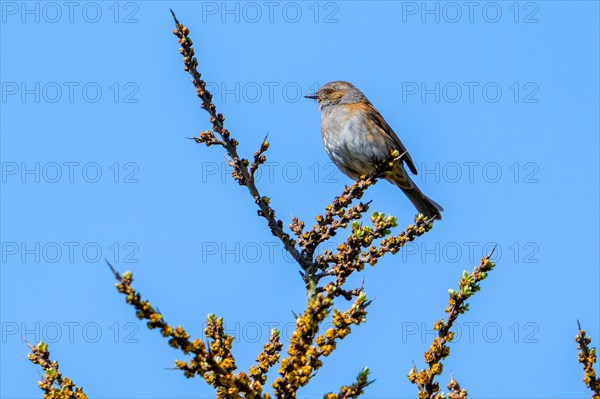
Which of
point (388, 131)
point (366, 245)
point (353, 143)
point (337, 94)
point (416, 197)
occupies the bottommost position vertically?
point (366, 245)

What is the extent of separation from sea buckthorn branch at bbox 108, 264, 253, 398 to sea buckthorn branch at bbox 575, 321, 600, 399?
166cm

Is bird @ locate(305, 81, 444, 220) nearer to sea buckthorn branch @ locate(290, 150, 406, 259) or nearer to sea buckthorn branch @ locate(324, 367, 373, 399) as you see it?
sea buckthorn branch @ locate(290, 150, 406, 259)

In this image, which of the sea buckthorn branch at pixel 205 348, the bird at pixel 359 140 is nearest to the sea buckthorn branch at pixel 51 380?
the sea buckthorn branch at pixel 205 348

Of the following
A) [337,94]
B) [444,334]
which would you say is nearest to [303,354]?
[444,334]

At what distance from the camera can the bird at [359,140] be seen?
Result: 8977mm

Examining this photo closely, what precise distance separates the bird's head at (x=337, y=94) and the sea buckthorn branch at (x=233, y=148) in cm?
500

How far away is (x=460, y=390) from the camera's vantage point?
3846mm

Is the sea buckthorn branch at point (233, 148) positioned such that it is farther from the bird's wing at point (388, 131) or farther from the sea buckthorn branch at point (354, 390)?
the bird's wing at point (388, 131)

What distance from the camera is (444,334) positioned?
12.9ft

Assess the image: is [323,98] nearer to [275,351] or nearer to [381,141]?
[381,141]

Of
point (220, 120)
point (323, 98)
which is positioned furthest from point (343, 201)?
point (323, 98)

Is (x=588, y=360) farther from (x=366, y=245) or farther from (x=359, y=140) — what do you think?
(x=359, y=140)

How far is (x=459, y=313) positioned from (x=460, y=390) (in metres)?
0.37

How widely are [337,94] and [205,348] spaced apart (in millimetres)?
6739
